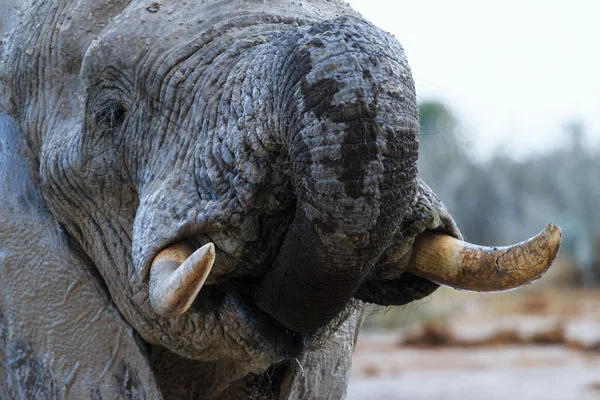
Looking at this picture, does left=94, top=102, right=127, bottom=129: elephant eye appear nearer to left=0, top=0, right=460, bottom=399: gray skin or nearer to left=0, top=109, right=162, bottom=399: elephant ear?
left=0, top=0, right=460, bottom=399: gray skin

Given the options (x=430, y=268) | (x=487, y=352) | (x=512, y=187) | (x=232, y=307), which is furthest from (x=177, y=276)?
(x=512, y=187)

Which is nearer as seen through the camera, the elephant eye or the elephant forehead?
the elephant forehead

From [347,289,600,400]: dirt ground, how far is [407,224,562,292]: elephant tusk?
3458 mm

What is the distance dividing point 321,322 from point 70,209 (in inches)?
37.1

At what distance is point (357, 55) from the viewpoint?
221 cm

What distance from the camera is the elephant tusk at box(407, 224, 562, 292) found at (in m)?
2.45

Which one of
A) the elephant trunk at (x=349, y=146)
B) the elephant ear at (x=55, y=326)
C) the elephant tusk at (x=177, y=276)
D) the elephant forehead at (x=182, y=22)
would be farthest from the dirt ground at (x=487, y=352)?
the elephant trunk at (x=349, y=146)

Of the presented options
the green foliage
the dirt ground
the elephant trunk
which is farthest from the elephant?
the green foliage

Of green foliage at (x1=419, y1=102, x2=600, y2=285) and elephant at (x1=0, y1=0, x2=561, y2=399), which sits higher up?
elephant at (x1=0, y1=0, x2=561, y2=399)

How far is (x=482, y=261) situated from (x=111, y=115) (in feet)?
3.82

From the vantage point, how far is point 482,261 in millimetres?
2555

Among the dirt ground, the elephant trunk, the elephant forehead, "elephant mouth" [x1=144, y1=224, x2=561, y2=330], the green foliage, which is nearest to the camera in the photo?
the elephant trunk

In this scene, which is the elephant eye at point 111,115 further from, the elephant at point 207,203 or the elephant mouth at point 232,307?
the elephant mouth at point 232,307

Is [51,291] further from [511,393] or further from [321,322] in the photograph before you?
[511,393]
